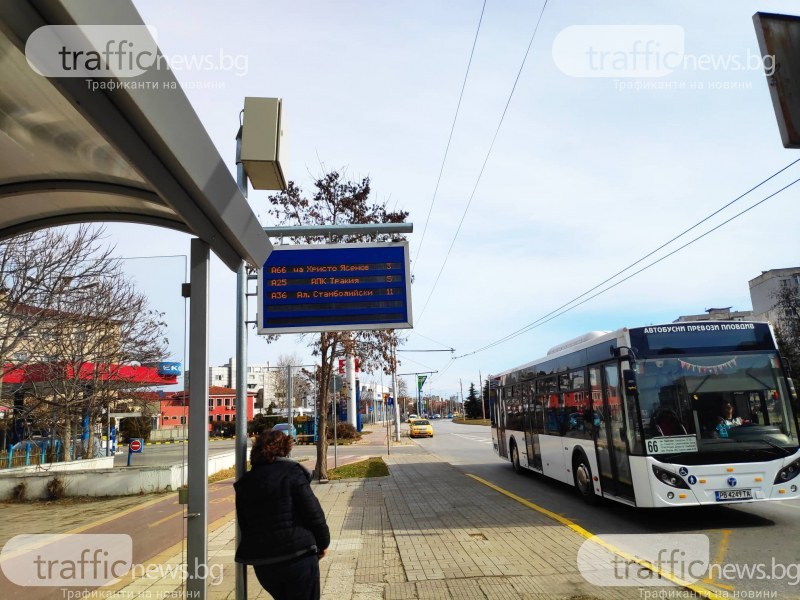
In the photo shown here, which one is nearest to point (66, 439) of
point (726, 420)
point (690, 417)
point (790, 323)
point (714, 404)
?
point (690, 417)

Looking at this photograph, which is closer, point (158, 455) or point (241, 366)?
point (241, 366)

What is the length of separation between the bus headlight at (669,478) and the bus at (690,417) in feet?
0.05

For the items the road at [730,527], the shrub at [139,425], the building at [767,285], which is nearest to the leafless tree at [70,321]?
the shrub at [139,425]

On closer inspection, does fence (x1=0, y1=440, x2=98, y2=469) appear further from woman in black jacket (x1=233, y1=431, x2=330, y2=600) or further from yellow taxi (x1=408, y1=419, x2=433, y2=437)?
yellow taxi (x1=408, y1=419, x2=433, y2=437)

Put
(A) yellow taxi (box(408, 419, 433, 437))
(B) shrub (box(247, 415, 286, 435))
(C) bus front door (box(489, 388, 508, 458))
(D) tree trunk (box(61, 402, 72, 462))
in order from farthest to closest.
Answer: (A) yellow taxi (box(408, 419, 433, 437)), (B) shrub (box(247, 415, 286, 435)), (C) bus front door (box(489, 388, 508, 458)), (D) tree trunk (box(61, 402, 72, 462))

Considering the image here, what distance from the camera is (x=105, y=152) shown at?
10.7ft

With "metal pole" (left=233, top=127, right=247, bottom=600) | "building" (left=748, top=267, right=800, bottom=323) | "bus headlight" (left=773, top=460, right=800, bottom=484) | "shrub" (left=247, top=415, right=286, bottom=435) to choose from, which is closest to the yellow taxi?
"shrub" (left=247, top=415, right=286, bottom=435)

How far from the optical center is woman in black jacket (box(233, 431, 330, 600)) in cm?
354

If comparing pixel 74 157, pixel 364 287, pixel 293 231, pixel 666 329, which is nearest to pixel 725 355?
pixel 666 329

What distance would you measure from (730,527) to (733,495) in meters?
0.76

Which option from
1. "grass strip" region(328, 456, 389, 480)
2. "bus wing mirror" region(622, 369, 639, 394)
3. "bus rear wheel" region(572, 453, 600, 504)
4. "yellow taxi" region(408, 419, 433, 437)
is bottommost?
"yellow taxi" region(408, 419, 433, 437)

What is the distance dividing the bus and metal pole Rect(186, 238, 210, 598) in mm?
6716

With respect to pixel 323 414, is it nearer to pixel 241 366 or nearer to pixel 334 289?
pixel 334 289

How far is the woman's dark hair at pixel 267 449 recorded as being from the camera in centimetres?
378
